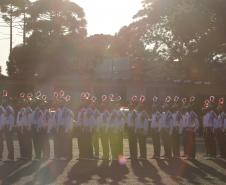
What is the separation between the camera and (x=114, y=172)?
1783 centimetres

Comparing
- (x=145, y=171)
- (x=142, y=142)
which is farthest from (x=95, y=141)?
(x=145, y=171)

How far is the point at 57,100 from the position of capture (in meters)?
21.2

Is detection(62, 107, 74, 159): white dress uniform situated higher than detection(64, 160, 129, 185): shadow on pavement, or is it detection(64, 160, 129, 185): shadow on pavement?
detection(62, 107, 74, 159): white dress uniform

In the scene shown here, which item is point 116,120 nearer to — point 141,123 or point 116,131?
point 116,131

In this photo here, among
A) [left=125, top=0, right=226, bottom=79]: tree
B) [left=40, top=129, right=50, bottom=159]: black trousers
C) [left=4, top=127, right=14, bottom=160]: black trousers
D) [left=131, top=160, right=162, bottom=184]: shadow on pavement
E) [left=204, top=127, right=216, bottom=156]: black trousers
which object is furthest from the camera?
[left=125, top=0, right=226, bottom=79]: tree

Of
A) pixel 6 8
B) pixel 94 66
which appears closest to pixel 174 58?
pixel 94 66

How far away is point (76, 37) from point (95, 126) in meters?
33.5

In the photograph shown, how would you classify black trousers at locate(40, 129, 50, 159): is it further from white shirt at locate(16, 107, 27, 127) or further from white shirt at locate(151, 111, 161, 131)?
white shirt at locate(151, 111, 161, 131)

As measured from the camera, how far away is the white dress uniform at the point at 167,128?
22166 mm

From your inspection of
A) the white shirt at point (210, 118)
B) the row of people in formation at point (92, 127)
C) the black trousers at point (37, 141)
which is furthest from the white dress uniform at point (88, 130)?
the white shirt at point (210, 118)

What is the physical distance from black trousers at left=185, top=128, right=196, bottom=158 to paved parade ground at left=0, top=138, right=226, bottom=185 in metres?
0.92

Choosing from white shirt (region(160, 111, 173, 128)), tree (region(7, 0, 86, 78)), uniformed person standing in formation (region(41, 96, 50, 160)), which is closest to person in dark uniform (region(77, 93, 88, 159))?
uniformed person standing in formation (region(41, 96, 50, 160))

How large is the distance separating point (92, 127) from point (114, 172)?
383 cm

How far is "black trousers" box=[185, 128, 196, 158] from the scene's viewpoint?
22.5m
